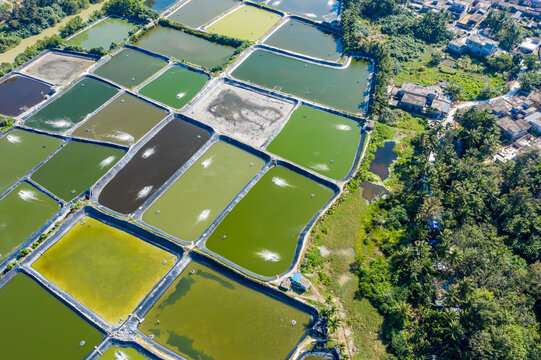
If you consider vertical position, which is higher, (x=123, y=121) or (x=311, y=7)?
(x=311, y=7)

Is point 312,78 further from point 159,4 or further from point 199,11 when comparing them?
point 159,4

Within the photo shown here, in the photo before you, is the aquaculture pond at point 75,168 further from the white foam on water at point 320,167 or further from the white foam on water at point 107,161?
the white foam on water at point 320,167

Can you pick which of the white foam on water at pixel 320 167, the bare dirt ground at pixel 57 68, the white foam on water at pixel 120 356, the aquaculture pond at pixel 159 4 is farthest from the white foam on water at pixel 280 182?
the aquaculture pond at pixel 159 4

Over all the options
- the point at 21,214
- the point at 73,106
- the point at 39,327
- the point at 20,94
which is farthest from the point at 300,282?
the point at 20,94

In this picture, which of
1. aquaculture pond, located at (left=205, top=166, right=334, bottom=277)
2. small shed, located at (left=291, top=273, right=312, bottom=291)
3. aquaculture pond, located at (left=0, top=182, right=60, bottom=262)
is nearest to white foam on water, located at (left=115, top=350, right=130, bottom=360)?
aquaculture pond, located at (left=205, top=166, right=334, bottom=277)

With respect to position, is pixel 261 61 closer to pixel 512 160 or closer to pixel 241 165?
pixel 241 165

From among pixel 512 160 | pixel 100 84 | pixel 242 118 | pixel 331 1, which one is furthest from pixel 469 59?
pixel 100 84
